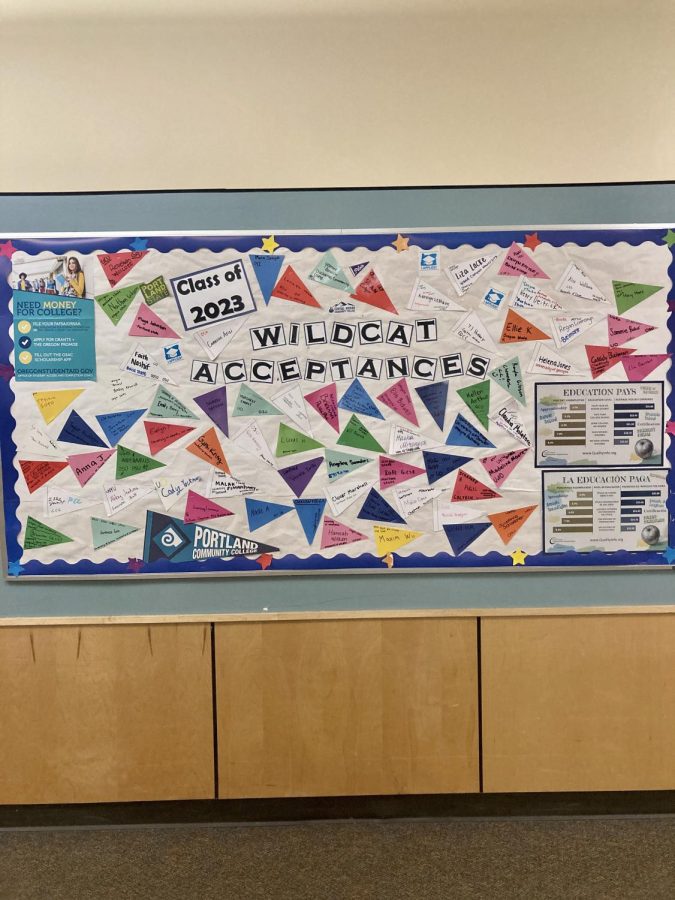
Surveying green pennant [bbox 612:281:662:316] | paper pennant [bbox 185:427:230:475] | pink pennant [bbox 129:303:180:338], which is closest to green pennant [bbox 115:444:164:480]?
paper pennant [bbox 185:427:230:475]

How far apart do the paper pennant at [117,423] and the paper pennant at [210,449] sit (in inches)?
7.9

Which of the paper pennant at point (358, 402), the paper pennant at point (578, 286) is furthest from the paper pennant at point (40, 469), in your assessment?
the paper pennant at point (578, 286)

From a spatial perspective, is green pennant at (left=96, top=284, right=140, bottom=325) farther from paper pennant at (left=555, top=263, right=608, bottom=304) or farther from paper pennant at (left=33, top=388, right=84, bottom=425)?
paper pennant at (left=555, top=263, right=608, bottom=304)

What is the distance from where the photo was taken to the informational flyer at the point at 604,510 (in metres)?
2.21

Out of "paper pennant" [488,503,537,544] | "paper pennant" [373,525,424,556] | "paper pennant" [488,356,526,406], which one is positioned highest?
"paper pennant" [488,356,526,406]

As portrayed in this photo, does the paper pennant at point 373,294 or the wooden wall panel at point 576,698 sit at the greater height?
the paper pennant at point 373,294

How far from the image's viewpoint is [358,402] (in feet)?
7.18

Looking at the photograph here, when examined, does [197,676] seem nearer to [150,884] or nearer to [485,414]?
[150,884]

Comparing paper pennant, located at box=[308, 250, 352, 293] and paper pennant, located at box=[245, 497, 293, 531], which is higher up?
paper pennant, located at box=[308, 250, 352, 293]

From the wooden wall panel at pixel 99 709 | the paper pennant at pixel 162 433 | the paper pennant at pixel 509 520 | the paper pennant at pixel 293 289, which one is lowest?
the wooden wall panel at pixel 99 709

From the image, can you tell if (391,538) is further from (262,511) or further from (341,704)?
(341,704)

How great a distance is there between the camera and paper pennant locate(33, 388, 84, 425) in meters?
2.18

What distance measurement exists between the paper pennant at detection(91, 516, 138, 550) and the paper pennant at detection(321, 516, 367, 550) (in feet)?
2.07

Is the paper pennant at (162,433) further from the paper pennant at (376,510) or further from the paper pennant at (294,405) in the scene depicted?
the paper pennant at (376,510)
